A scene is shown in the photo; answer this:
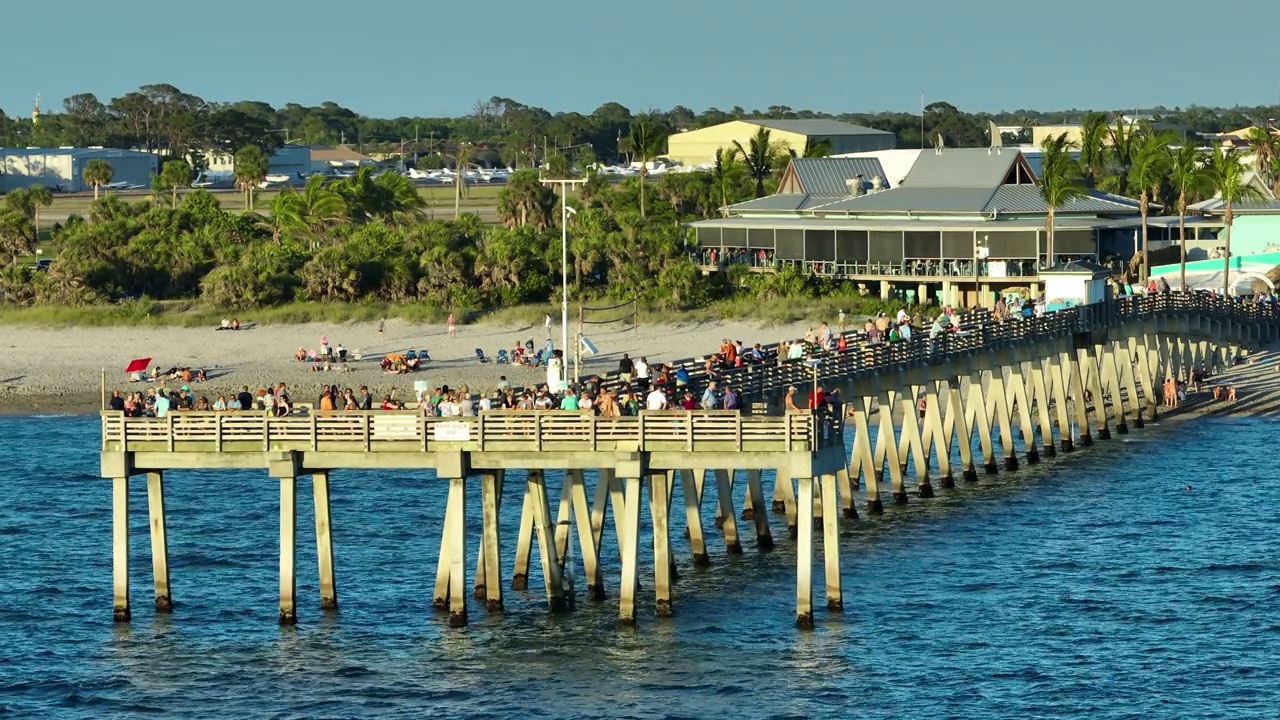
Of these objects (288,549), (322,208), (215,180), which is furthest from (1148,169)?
(215,180)

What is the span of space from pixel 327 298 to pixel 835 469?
56552mm

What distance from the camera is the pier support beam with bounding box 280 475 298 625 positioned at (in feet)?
126

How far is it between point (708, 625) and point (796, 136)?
13655 cm

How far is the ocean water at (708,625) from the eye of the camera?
118ft

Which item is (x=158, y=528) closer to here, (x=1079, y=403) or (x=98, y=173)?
(x=1079, y=403)

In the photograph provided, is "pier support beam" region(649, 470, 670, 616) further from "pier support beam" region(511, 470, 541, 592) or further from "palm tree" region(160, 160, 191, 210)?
"palm tree" region(160, 160, 191, 210)

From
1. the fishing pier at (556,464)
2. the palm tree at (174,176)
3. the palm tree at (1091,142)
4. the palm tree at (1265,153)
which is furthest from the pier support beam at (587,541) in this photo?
the palm tree at (174,176)

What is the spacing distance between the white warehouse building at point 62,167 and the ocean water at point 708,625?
400 feet

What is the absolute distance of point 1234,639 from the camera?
134ft

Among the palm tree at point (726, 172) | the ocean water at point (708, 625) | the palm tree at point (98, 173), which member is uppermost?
the palm tree at point (98, 173)

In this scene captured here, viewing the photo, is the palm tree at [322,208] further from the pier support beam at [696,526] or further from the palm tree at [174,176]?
the pier support beam at [696,526]

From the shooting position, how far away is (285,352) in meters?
82.6

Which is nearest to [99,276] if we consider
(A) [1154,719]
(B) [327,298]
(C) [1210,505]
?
(B) [327,298]

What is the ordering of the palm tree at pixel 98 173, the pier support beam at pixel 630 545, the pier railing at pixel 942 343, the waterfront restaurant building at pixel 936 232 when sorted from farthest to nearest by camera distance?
the palm tree at pixel 98 173 < the waterfront restaurant building at pixel 936 232 < the pier railing at pixel 942 343 < the pier support beam at pixel 630 545
